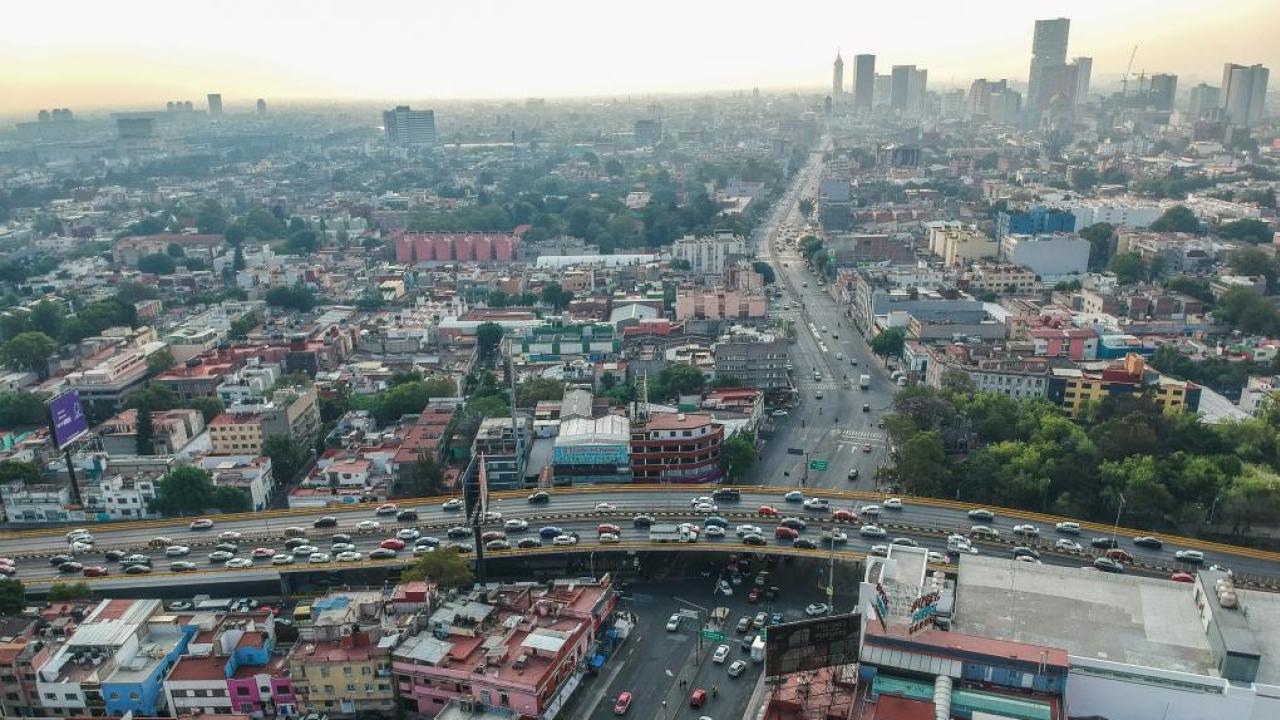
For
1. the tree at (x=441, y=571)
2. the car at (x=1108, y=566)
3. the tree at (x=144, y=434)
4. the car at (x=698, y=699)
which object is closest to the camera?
the car at (x=698, y=699)

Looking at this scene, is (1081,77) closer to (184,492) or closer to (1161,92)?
(1161,92)

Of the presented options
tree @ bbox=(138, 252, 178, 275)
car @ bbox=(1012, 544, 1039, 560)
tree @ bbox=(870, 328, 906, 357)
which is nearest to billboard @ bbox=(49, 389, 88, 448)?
car @ bbox=(1012, 544, 1039, 560)

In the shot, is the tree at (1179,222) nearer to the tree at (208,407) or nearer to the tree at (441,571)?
the tree at (441,571)

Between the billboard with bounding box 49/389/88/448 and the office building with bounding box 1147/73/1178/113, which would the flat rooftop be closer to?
the billboard with bounding box 49/389/88/448

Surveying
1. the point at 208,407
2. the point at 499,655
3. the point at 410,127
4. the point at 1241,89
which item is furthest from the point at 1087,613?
the point at 1241,89

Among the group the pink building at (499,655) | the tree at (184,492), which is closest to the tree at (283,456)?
the tree at (184,492)

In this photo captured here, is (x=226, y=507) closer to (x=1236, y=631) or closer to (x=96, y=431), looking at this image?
(x=96, y=431)
